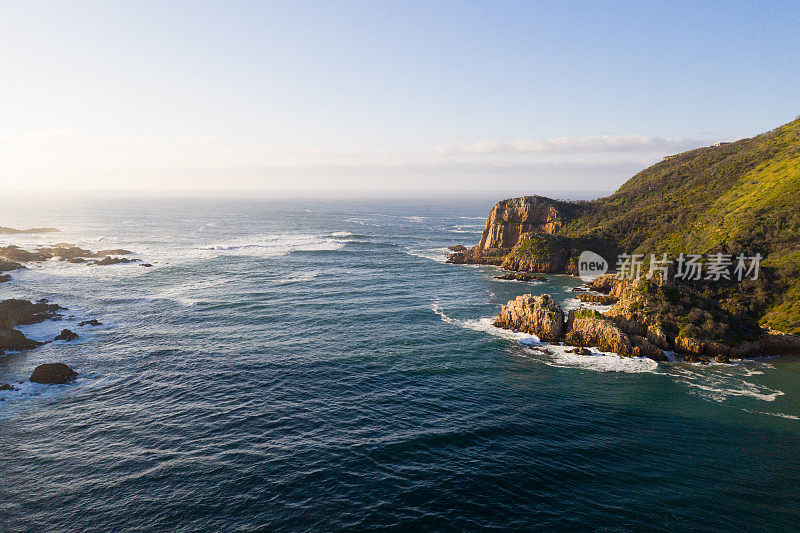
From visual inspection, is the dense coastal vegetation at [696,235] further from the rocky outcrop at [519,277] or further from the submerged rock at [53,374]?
the submerged rock at [53,374]

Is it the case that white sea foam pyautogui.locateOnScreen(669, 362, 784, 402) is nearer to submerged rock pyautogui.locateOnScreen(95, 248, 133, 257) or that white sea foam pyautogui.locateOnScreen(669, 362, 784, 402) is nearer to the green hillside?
the green hillside

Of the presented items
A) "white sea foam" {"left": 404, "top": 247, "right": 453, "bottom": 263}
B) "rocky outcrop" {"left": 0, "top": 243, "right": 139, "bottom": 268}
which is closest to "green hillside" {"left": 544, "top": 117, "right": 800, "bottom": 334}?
"white sea foam" {"left": 404, "top": 247, "right": 453, "bottom": 263}

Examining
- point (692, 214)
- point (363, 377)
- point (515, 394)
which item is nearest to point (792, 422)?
point (515, 394)

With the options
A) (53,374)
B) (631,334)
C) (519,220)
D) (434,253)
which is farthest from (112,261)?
(631,334)

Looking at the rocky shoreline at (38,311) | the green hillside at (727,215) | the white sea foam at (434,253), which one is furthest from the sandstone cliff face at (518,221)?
the rocky shoreline at (38,311)

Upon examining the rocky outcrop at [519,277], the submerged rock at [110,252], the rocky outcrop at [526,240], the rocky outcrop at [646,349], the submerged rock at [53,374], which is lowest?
the submerged rock at [53,374]

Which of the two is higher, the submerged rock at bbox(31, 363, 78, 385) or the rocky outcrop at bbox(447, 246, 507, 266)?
the rocky outcrop at bbox(447, 246, 507, 266)

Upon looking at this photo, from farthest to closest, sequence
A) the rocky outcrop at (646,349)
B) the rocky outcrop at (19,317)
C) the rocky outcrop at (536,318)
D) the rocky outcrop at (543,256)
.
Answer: the rocky outcrop at (543,256) → the rocky outcrop at (536,318) → the rocky outcrop at (19,317) → the rocky outcrop at (646,349)
